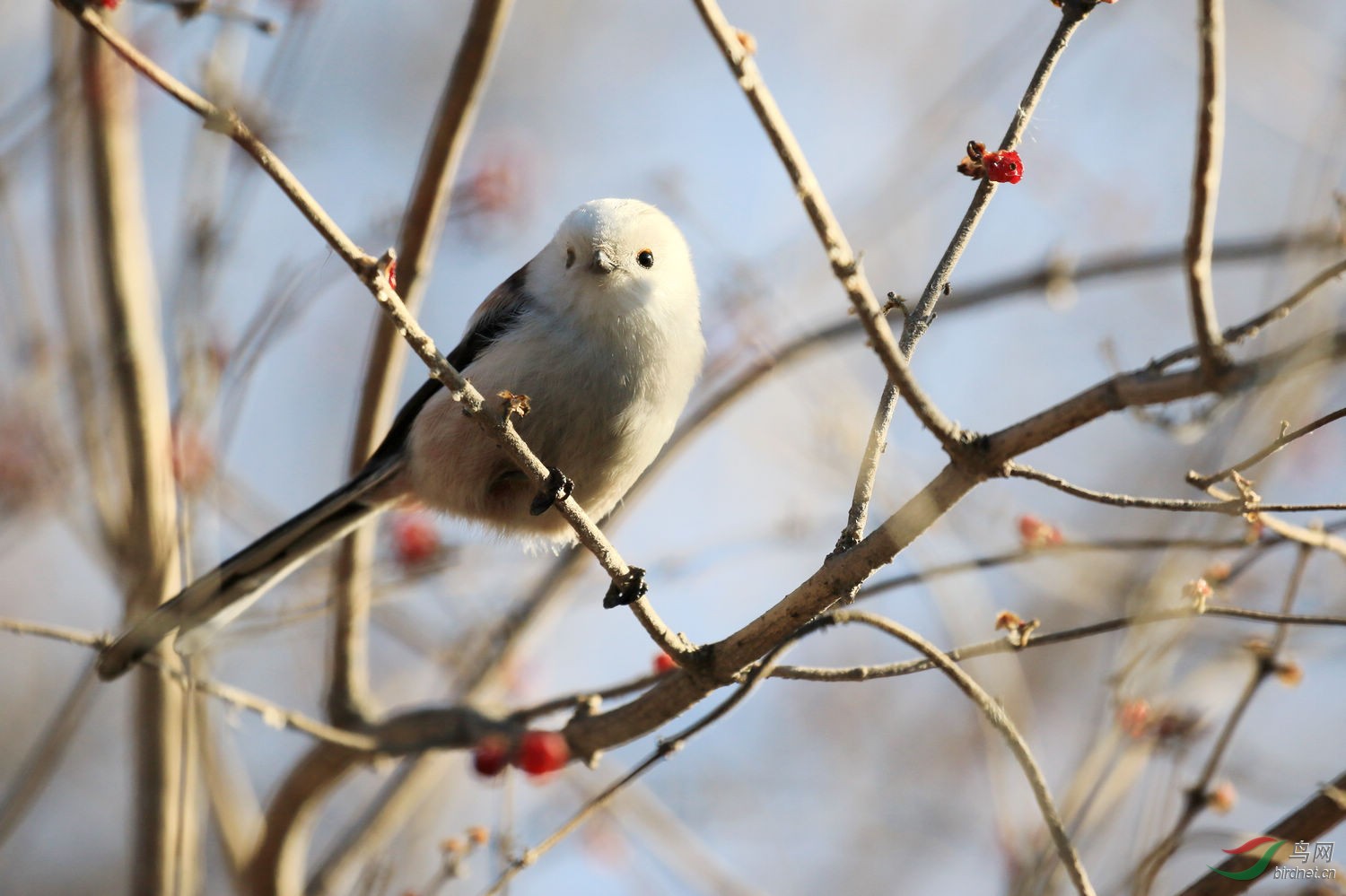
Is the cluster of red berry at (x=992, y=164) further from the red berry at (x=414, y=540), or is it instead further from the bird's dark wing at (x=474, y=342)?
the red berry at (x=414, y=540)

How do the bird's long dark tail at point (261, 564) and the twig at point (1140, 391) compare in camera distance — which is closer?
the twig at point (1140, 391)

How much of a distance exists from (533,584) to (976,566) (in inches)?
83.5

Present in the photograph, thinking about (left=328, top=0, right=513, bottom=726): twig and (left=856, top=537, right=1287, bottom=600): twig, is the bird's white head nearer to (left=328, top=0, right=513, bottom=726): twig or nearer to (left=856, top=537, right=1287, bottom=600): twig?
(left=328, top=0, right=513, bottom=726): twig

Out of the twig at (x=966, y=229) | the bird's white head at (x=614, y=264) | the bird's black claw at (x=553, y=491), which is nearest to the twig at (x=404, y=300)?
the bird's white head at (x=614, y=264)

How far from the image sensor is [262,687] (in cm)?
643

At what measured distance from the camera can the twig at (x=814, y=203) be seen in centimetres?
142

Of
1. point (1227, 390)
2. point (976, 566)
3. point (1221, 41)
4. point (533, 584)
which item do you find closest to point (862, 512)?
point (976, 566)

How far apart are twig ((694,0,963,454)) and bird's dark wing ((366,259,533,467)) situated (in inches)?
68.0

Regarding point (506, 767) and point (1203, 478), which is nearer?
point (1203, 478)

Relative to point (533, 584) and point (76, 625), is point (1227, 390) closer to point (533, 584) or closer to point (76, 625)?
point (533, 584)

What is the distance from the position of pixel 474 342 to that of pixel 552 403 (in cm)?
57

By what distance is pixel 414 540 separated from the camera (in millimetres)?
3523

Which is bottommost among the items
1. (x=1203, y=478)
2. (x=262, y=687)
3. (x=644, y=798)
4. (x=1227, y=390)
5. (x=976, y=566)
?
(x=1227, y=390)

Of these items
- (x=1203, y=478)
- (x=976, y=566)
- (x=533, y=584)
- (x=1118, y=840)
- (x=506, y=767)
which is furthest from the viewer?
(x=1118, y=840)
